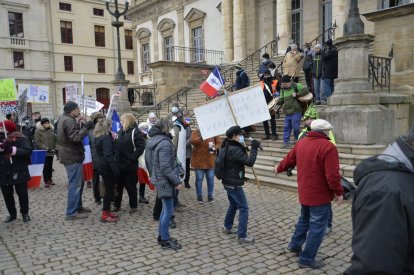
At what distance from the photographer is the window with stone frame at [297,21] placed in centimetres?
1869

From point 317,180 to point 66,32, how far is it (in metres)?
44.2

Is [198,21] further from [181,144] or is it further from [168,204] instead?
[168,204]

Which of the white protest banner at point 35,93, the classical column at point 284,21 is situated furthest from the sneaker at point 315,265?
the classical column at point 284,21

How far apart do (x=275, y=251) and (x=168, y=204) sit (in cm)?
160

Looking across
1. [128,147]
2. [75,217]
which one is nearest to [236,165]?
[128,147]

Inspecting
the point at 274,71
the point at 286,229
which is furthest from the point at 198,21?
the point at 286,229

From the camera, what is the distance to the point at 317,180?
413cm

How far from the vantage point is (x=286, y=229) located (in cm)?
559

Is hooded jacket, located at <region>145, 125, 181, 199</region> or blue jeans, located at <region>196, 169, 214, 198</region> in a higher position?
hooded jacket, located at <region>145, 125, 181, 199</region>

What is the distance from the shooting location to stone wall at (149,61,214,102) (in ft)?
62.4

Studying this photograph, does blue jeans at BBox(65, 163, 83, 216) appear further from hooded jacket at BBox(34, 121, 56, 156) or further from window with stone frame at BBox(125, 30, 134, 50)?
window with stone frame at BBox(125, 30, 134, 50)

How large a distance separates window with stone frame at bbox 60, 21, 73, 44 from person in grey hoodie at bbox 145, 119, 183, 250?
41.9 metres

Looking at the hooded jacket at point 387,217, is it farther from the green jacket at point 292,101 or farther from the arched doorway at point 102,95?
the arched doorway at point 102,95

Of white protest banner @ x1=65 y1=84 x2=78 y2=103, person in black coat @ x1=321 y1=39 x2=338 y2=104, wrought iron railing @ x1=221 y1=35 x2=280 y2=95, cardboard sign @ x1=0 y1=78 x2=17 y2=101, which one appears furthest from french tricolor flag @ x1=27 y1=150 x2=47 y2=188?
wrought iron railing @ x1=221 y1=35 x2=280 y2=95
